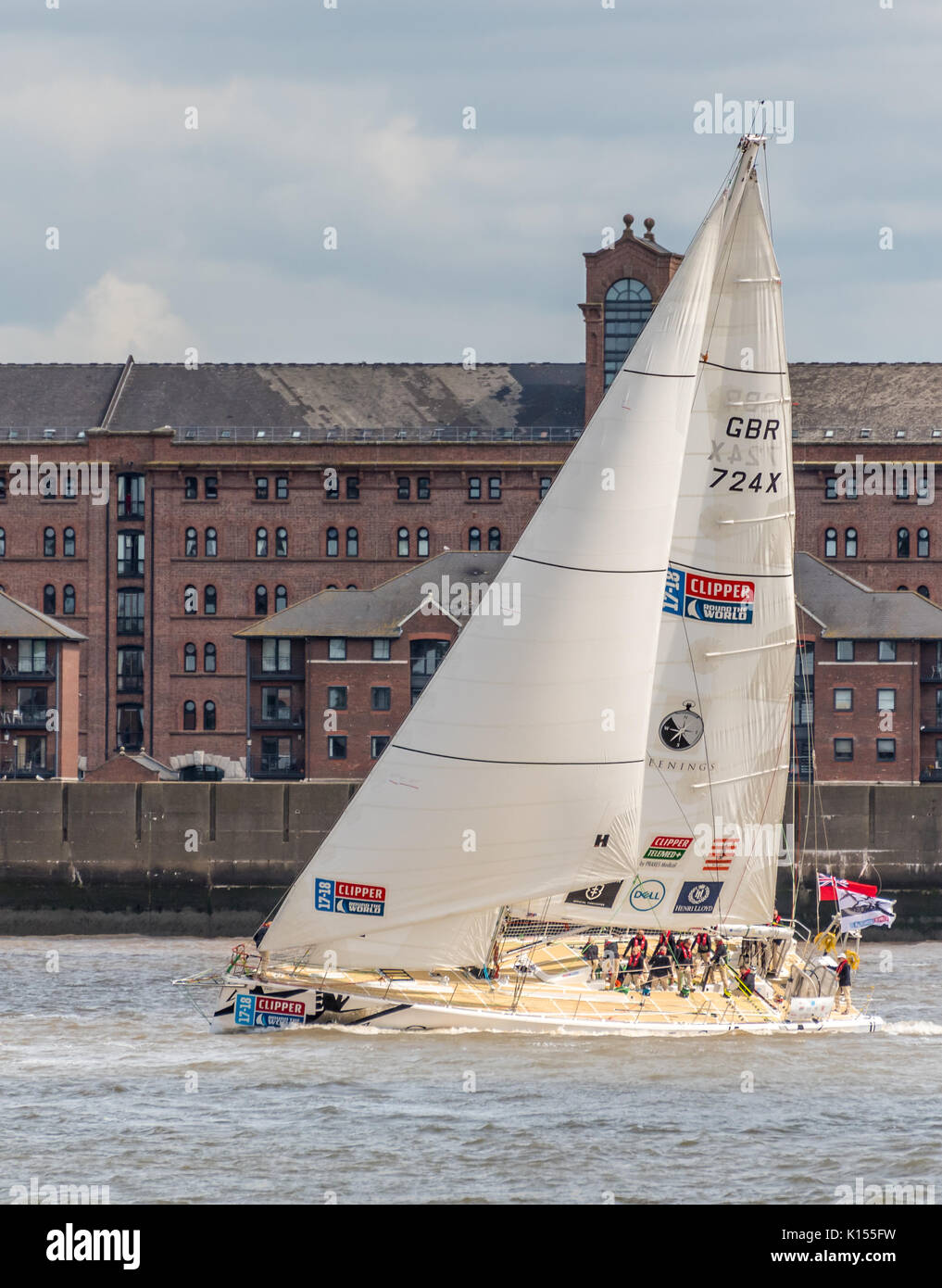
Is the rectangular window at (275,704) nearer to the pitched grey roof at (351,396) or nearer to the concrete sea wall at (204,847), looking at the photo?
the pitched grey roof at (351,396)

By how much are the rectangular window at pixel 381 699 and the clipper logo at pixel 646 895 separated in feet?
151

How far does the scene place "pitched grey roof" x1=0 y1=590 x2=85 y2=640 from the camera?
8212 centimetres

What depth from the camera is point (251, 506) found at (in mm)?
94438

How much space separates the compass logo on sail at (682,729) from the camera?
114 feet

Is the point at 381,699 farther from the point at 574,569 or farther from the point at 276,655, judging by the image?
the point at 574,569

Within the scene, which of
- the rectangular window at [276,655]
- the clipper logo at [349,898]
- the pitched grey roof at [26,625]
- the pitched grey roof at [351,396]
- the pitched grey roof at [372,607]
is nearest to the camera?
the clipper logo at [349,898]

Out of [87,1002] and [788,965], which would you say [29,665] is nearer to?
[87,1002]

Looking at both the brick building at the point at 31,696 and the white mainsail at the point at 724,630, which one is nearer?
the white mainsail at the point at 724,630

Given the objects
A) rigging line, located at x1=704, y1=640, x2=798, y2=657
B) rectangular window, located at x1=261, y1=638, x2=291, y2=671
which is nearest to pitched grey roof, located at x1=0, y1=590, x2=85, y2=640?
rectangular window, located at x1=261, y1=638, x2=291, y2=671

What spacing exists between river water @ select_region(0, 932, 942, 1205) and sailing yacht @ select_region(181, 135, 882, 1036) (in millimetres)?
952

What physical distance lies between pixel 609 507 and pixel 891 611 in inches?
1866

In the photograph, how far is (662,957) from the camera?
116 feet

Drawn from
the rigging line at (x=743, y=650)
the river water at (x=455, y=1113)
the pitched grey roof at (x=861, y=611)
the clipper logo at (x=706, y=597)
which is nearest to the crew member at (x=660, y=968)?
the river water at (x=455, y=1113)
